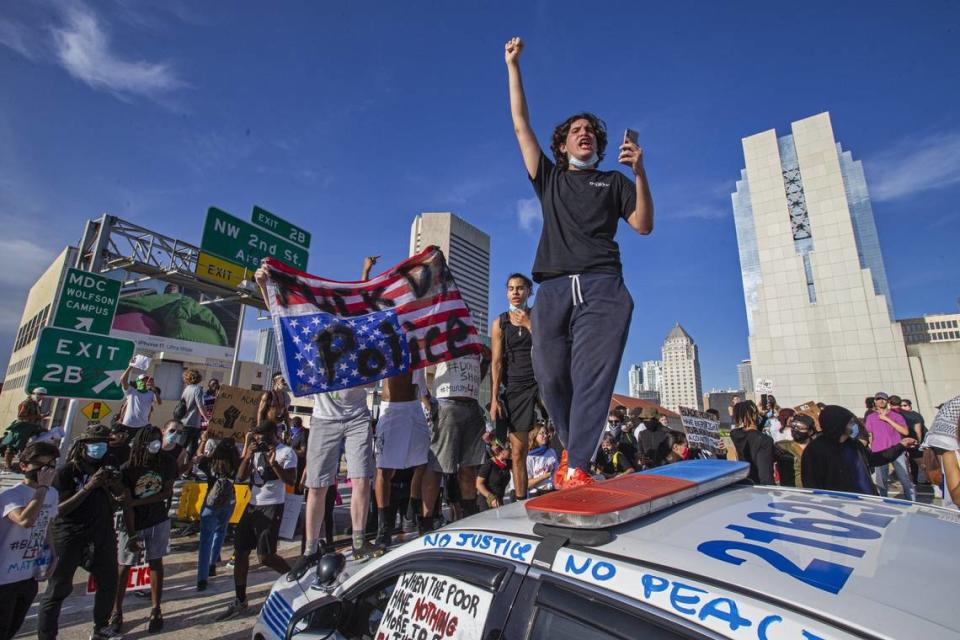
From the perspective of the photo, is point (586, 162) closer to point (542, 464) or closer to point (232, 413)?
point (542, 464)

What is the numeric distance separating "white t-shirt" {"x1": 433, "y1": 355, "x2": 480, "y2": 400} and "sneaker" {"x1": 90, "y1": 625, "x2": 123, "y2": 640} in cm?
348

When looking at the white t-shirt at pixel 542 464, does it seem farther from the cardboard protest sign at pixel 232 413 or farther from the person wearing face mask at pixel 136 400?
the person wearing face mask at pixel 136 400

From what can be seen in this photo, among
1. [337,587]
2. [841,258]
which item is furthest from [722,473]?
[841,258]

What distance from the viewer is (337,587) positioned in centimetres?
232

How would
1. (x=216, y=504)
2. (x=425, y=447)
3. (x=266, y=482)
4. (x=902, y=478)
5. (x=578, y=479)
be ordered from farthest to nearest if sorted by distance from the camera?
(x=902, y=478) → (x=216, y=504) → (x=266, y=482) → (x=425, y=447) → (x=578, y=479)

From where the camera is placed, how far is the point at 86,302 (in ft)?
27.3

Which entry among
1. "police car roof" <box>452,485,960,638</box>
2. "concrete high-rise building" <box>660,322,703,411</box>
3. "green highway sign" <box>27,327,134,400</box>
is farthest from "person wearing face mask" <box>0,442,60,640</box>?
"concrete high-rise building" <box>660,322,703,411</box>

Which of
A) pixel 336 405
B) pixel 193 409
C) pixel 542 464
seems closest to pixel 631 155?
pixel 336 405

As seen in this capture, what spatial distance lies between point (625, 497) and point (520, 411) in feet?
8.80

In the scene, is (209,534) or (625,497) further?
(209,534)

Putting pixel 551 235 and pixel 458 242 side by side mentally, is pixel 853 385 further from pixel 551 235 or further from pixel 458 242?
pixel 458 242

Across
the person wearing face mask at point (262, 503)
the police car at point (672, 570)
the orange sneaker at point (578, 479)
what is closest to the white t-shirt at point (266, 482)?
the person wearing face mask at point (262, 503)

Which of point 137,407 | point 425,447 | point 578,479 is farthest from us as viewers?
point 137,407

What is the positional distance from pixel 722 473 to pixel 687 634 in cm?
103
